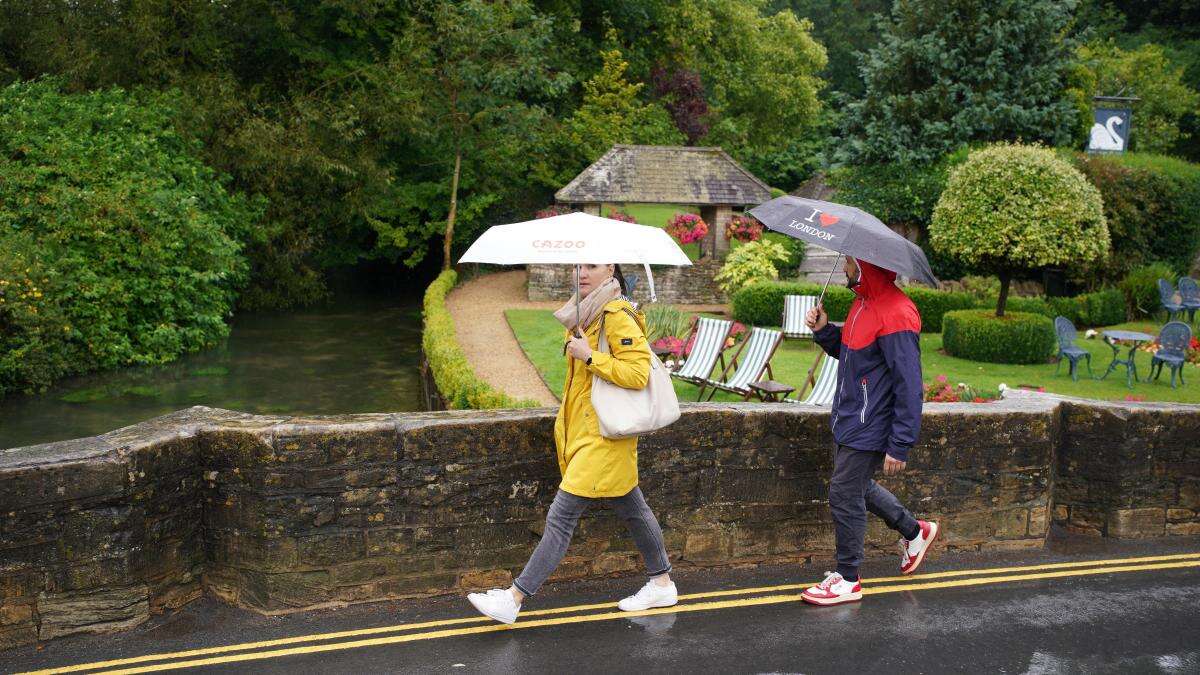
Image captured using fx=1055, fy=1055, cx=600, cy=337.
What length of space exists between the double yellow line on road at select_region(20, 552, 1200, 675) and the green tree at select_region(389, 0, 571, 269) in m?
27.0

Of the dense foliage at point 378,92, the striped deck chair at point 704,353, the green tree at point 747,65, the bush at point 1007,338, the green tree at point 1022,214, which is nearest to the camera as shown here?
the striped deck chair at point 704,353

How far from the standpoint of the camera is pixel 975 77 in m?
29.7

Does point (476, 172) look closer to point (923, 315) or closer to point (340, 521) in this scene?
point (923, 315)

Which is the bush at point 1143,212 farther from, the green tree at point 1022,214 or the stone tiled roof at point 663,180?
the stone tiled roof at point 663,180

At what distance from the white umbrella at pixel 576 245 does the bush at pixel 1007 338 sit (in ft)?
52.0

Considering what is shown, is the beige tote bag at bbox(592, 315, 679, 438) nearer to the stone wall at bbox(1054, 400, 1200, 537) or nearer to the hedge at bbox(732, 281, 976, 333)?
the stone wall at bbox(1054, 400, 1200, 537)

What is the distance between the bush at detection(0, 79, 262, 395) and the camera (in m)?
19.9

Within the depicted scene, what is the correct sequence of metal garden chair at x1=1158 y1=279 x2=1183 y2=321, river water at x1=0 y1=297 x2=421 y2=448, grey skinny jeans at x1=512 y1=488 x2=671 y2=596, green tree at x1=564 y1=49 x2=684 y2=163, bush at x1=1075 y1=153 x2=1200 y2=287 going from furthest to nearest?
green tree at x1=564 y1=49 x2=684 y2=163 → bush at x1=1075 y1=153 x2=1200 y2=287 → metal garden chair at x1=1158 y1=279 x2=1183 y2=321 → river water at x1=0 y1=297 x2=421 y2=448 → grey skinny jeans at x1=512 y1=488 x2=671 y2=596

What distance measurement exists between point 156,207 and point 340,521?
19.8m

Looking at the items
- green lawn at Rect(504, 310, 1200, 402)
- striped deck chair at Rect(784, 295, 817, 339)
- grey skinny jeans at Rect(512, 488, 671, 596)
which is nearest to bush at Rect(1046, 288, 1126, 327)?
green lawn at Rect(504, 310, 1200, 402)

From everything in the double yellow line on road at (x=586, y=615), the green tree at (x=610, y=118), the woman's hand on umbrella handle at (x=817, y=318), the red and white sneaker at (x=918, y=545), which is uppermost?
the green tree at (x=610, y=118)

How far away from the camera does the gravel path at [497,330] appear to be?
58.9 feet

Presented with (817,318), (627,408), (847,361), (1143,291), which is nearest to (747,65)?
(1143,291)

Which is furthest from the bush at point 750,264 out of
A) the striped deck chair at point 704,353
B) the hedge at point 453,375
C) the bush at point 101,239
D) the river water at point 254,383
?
the bush at point 101,239
